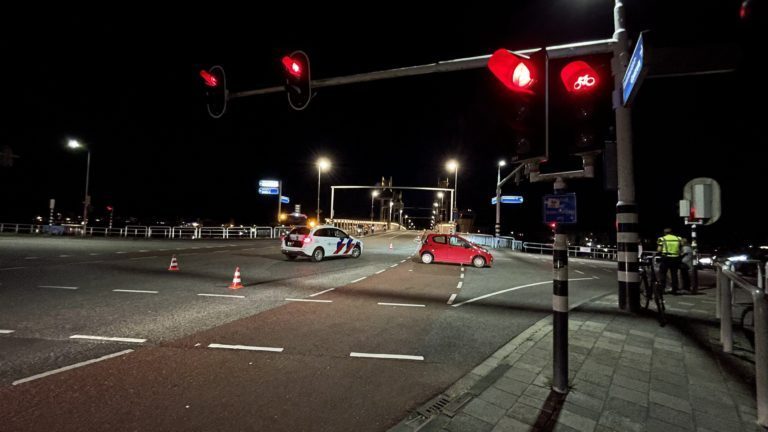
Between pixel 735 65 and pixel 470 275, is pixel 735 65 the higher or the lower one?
the higher one

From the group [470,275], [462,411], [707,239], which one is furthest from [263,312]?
[707,239]

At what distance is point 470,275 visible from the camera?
13.1 metres

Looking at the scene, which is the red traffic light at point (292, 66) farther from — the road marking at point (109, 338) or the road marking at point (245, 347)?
the road marking at point (109, 338)

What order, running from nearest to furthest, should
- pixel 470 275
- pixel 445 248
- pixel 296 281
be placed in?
pixel 296 281 < pixel 470 275 < pixel 445 248

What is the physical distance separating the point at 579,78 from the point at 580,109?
34cm

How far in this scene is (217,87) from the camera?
7391 mm

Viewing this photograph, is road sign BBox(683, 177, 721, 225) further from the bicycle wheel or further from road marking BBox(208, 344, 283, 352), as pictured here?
road marking BBox(208, 344, 283, 352)

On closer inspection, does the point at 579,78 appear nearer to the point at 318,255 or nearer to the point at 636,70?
the point at 636,70

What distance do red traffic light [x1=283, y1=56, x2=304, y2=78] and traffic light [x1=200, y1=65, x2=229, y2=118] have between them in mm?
1792

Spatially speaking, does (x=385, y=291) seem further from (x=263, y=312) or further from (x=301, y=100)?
Answer: (x=301, y=100)

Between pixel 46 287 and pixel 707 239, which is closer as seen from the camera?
pixel 46 287

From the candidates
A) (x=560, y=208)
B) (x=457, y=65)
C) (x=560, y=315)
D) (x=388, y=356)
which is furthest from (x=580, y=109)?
(x=388, y=356)

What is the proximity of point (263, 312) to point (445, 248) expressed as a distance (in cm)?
1037

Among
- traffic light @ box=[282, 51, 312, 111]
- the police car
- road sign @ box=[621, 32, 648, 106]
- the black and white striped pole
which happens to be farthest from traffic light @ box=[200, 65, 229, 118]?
the police car
